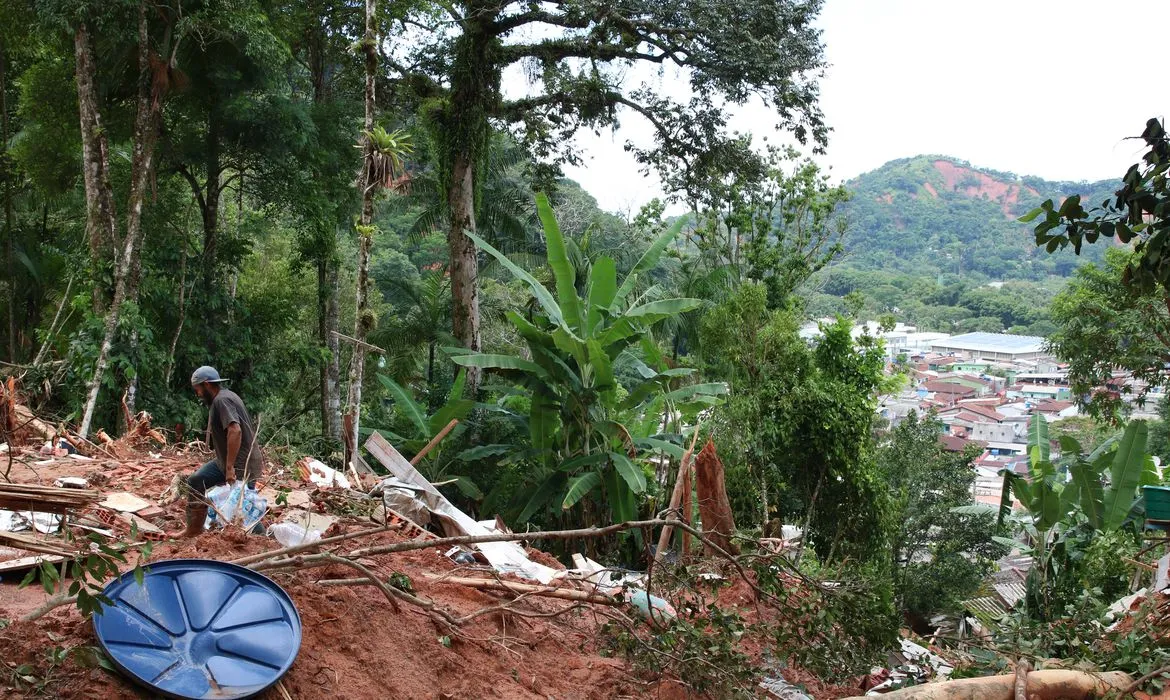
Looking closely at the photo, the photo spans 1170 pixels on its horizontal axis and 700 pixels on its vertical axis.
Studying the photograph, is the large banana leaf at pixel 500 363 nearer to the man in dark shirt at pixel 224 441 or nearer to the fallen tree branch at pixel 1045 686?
the man in dark shirt at pixel 224 441

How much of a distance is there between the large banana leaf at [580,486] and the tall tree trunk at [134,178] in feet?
18.0

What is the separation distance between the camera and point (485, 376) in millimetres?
14117

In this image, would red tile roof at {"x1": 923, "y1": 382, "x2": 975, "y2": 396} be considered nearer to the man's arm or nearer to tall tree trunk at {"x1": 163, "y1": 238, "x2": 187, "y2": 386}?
tall tree trunk at {"x1": 163, "y1": 238, "x2": 187, "y2": 386}

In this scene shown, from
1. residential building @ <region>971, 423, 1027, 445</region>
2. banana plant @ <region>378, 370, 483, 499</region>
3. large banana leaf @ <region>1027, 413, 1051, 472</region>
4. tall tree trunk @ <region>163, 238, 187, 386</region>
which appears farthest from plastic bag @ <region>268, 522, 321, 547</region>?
residential building @ <region>971, 423, 1027, 445</region>

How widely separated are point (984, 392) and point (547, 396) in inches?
1270

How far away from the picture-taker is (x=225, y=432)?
18.1 feet

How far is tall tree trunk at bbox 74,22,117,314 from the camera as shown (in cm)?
1052

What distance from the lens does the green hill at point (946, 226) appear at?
52531 millimetres

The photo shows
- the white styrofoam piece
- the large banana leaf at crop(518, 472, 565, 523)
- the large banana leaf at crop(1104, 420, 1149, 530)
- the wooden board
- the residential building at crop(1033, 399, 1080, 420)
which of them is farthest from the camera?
the residential building at crop(1033, 399, 1080, 420)

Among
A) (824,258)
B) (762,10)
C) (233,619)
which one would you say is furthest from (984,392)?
(233,619)

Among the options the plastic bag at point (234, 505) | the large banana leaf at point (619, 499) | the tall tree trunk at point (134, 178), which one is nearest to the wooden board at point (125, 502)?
the plastic bag at point (234, 505)

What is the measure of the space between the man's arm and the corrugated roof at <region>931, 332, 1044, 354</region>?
1591 inches

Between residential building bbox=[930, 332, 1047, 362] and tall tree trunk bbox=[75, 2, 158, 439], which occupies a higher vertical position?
tall tree trunk bbox=[75, 2, 158, 439]

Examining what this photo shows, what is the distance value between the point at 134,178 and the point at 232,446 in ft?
23.4
